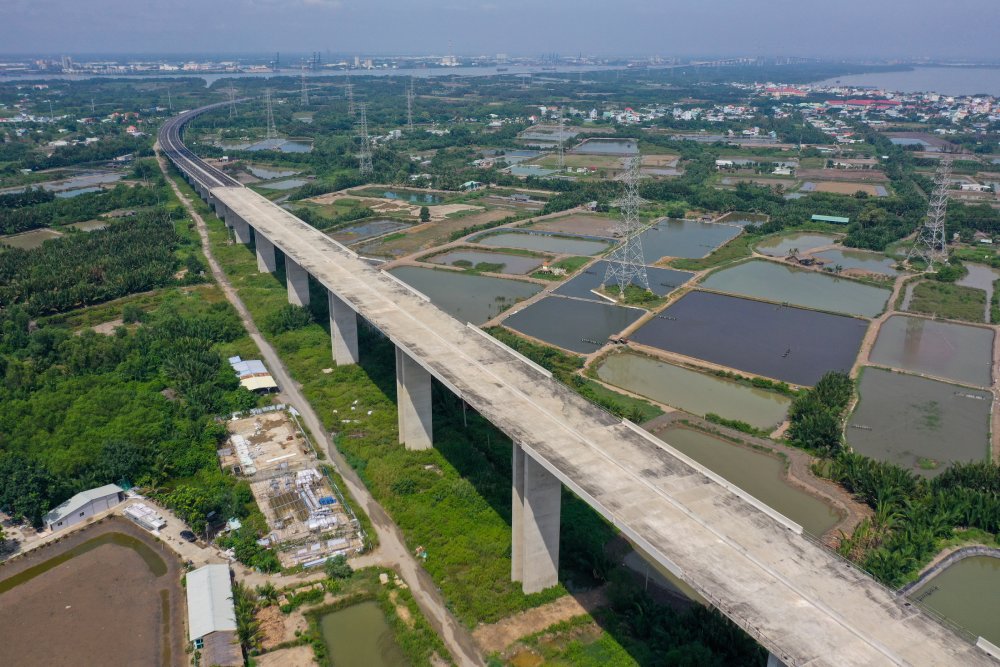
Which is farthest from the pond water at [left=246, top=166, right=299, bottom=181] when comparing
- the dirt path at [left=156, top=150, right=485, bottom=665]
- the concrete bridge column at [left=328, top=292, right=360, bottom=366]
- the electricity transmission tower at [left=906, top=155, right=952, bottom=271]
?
the electricity transmission tower at [left=906, top=155, right=952, bottom=271]

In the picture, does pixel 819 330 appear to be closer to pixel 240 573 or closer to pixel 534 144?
pixel 240 573

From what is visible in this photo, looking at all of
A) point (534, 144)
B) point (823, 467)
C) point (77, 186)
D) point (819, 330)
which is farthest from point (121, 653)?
point (534, 144)

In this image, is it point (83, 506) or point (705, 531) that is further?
point (83, 506)

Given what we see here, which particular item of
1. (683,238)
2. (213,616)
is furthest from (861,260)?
(213,616)

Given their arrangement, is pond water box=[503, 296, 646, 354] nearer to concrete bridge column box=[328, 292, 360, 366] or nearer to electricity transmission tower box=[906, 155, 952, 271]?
concrete bridge column box=[328, 292, 360, 366]

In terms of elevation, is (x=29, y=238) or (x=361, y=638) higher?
(x=29, y=238)

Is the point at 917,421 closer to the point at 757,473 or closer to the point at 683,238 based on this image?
the point at 757,473
